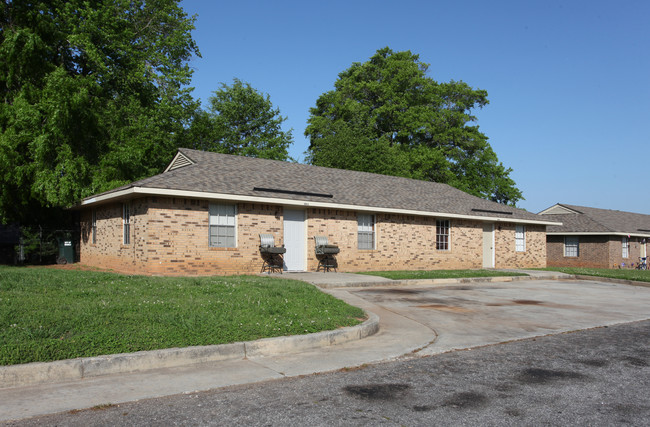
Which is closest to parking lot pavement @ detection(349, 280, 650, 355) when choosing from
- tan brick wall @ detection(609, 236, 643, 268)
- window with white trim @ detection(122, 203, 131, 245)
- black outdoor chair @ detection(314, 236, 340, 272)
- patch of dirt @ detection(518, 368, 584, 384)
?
patch of dirt @ detection(518, 368, 584, 384)

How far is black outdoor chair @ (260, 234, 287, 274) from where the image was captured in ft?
54.3

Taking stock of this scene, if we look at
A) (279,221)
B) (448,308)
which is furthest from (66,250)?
(448,308)

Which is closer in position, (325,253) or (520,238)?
(325,253)

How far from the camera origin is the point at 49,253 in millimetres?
21984

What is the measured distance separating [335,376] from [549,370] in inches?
99.8

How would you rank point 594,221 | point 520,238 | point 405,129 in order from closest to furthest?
1. point 520,238
2. point 594,221
3. point 405,129

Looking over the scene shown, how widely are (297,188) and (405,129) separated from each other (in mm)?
29981

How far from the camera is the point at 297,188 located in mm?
19078

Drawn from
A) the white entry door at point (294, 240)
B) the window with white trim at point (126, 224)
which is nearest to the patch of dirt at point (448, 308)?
the white entry door at point (294, 240)

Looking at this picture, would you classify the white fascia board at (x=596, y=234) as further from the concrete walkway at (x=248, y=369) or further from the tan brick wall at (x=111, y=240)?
the tan brick wall at (x=111, y=240)

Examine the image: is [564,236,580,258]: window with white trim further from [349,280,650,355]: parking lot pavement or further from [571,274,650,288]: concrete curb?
[349,280,650,355]: parking lot pavement

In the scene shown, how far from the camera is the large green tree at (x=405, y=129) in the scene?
132 feet

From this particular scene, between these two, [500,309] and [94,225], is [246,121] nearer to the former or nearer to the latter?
[94,225]

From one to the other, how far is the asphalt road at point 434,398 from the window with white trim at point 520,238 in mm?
21623
